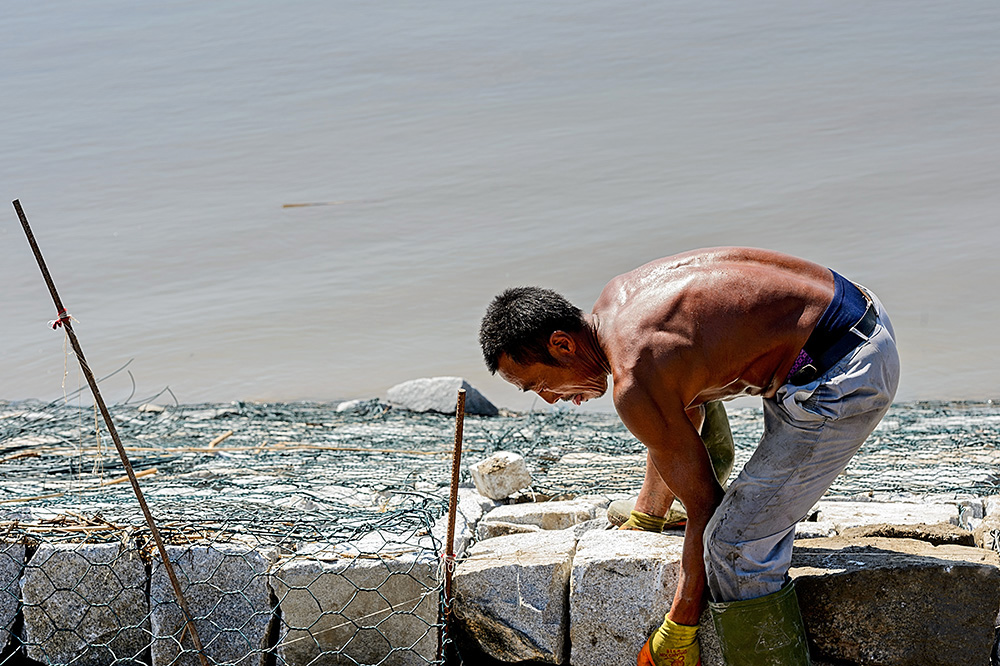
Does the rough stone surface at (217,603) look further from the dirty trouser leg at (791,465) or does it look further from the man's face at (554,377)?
the dirty trouser leg at (791,465)

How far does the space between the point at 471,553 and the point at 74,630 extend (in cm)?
135

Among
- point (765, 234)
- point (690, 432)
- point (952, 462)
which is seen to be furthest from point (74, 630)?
point (765, 234)

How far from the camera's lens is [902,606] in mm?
2980

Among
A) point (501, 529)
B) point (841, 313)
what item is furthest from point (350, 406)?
point (841, 313)

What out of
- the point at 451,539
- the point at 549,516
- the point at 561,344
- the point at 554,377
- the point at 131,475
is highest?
the point at 561,344

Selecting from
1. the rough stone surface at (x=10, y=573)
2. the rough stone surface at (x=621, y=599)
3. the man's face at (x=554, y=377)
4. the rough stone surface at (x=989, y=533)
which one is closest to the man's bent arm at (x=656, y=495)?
the rough stone surface at (x=621, y=599)

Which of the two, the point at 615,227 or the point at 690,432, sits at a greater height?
the point at 690,432

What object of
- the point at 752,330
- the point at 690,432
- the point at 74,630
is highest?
the point at 752,330

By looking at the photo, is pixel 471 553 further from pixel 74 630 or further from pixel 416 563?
pixel 74 630

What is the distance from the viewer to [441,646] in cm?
330

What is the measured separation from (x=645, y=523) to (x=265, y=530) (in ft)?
4.26

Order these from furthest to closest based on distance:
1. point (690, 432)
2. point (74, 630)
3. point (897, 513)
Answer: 1. point (897, 513)
2. point (74, 630)
3. point (690, 432)

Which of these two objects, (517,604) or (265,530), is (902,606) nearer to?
(517,604)

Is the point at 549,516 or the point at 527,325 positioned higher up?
the point at 527,325
